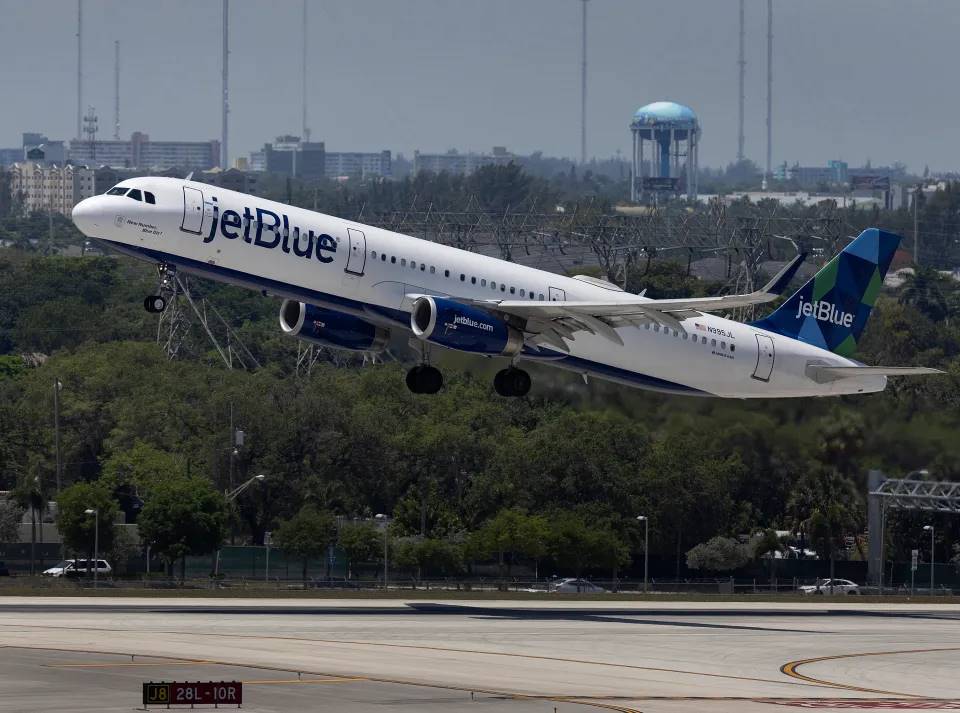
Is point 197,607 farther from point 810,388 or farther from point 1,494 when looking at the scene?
point 1,494

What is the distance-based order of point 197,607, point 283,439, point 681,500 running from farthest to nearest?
point 283,439 → point 681,500 → point 197,607

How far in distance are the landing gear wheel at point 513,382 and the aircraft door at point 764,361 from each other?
10012 mm

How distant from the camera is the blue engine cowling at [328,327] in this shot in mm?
73375

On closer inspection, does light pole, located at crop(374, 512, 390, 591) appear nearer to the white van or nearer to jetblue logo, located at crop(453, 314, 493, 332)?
the white van

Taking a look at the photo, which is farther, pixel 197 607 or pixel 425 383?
pixel 197 607

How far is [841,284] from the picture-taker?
272 ft

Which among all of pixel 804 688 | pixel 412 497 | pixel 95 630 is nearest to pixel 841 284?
pixel 804 688

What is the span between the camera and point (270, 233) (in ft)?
223

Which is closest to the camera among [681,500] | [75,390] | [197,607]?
[197,607]

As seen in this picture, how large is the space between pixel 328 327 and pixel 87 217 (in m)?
11.3

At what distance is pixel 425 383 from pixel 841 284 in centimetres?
2058

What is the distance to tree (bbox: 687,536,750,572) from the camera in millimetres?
129750

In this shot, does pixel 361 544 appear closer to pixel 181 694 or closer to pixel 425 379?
pixel 425 379

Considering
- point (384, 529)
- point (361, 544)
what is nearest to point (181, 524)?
point (361, 544)
